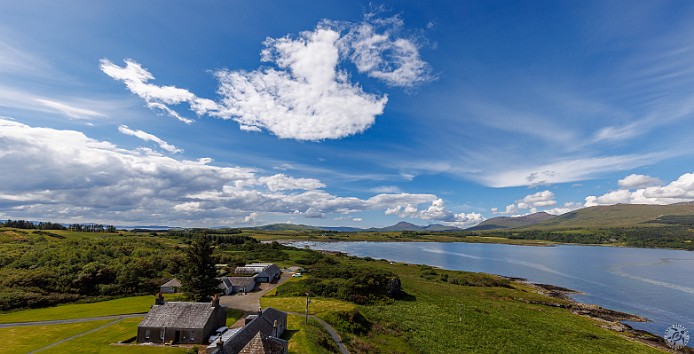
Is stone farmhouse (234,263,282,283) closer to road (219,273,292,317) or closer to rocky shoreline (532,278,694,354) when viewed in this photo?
road (219,273,292,317)

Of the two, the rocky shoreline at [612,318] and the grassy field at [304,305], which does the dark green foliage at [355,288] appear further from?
the rocky shoreline at [612,318]

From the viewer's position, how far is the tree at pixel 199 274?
193ft

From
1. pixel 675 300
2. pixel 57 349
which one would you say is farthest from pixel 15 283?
pixel 675 300

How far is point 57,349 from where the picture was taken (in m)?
39.1

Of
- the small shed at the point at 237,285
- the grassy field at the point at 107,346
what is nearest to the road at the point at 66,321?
the grassy field at the point at 107,346

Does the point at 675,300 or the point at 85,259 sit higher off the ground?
the point at 85,259

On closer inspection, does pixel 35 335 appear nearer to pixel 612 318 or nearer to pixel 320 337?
pixel 320 337

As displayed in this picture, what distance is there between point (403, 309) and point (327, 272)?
3360 centimetres

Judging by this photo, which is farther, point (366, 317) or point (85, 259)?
point (85, 259)

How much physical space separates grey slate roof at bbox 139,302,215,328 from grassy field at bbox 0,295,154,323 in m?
16.5

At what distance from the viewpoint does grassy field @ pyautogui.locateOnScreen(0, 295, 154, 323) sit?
52.7 m

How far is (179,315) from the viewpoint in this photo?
45.4 metres

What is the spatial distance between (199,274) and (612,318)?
88506mm

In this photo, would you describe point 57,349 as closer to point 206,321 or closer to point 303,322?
point 206,321
